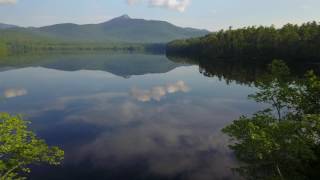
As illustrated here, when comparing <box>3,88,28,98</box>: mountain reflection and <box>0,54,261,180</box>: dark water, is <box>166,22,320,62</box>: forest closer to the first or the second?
<box>0,54,261,180</box>: dark water

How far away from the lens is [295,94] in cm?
2956

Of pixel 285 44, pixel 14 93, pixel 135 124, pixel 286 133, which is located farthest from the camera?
pixel 285 44

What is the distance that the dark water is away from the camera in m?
46.1

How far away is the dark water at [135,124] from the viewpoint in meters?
46.1

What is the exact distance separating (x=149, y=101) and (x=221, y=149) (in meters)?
42.5

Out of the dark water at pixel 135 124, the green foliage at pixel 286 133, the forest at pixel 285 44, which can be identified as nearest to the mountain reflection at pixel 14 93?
the dark water at pixel 135 124

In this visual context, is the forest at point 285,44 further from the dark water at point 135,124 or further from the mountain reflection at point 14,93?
the mountain reflection at point 14,93

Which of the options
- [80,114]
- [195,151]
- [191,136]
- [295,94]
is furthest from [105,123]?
[295,94]

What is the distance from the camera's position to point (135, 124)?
228 feet

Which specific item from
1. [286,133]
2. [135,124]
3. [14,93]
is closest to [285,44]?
[14,93]

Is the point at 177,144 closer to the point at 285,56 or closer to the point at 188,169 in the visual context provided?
the point at 188,169

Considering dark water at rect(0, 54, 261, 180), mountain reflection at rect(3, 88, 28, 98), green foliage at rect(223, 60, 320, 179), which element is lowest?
mountain reflection at rect(3, 88, 28, 98)

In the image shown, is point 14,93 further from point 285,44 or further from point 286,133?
point 285,44

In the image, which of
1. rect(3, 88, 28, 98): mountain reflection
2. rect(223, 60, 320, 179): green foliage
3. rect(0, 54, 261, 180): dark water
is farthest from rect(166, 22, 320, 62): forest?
rect(223, 60, 320, 179): green foliage
